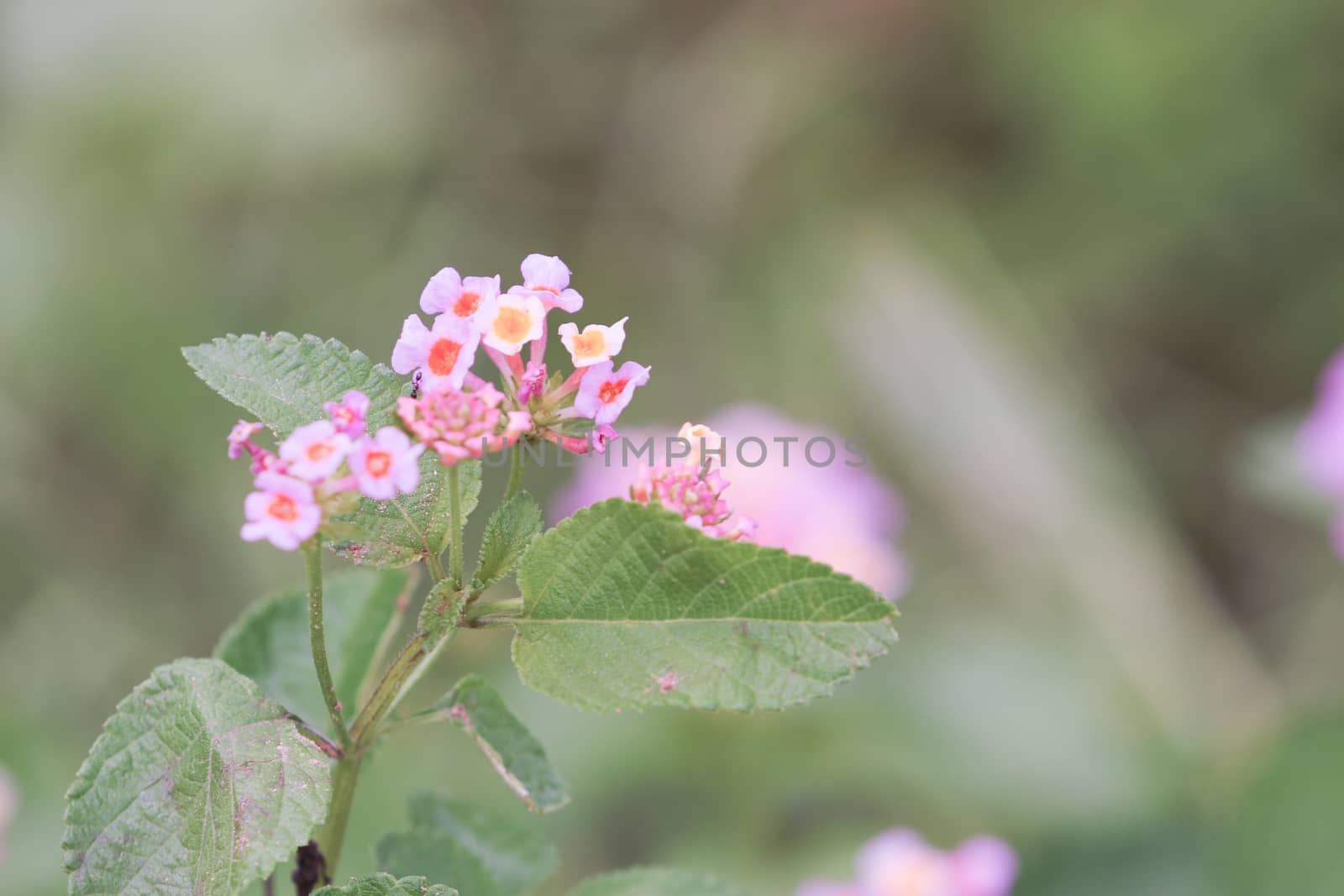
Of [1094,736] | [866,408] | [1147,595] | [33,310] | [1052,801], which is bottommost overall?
[1052,801]

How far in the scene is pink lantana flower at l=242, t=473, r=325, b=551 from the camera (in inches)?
24.8

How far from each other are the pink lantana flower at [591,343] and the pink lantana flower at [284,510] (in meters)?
0.20

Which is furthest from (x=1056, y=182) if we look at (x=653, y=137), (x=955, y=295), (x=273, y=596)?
(x=273, y=596)

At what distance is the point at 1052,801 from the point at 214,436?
1903 mm

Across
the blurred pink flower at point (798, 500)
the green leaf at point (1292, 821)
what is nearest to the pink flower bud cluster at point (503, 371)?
the blurred pink flower at point (798, 500)

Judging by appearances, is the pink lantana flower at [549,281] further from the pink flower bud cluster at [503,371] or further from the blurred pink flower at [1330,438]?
the blurred pink flower at [1330,438]

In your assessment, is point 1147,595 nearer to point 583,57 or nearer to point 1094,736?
point 1094,736

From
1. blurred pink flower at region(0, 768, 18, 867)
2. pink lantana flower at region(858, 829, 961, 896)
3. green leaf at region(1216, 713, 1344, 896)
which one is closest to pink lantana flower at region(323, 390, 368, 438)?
blurred pink flower at region(0, 768, 18, 867)

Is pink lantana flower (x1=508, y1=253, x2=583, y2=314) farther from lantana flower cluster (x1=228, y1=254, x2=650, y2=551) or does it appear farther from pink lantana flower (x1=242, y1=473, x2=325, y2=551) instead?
pink lantana flower (x1=242, y1=473, x2=325, y2=551)

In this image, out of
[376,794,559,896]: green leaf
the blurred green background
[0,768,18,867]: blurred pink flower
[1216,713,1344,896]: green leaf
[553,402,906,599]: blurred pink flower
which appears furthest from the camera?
the blurred green background

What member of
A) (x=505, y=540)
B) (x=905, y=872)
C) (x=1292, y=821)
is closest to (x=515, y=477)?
(x=505, y=540)

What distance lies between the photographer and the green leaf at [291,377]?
735 mm

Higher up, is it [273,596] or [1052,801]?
[1052,801]

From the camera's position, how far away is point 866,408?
304 centimetres
